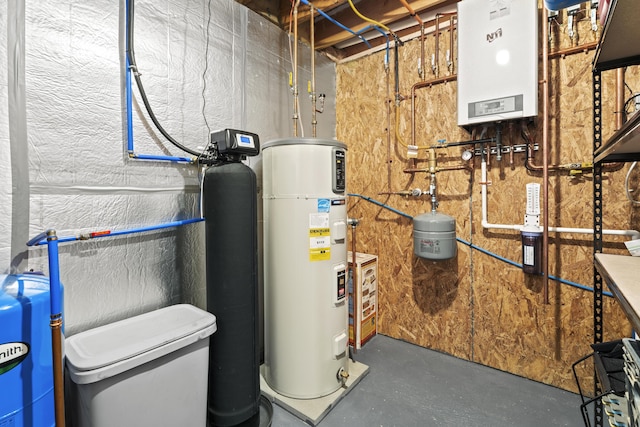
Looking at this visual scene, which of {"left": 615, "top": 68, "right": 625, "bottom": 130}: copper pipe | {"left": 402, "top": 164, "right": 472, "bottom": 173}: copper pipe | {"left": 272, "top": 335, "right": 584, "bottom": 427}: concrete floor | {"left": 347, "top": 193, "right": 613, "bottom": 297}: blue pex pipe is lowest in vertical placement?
{"left": 272, "top": 335, "right": 584, "bottom": 427}: concrete floor

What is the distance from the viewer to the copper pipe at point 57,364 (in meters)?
0.99

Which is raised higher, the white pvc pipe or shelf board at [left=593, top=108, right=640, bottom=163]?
shelf board at [left=593, top=108, right=640, bottom=163]

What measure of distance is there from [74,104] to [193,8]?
929 mm

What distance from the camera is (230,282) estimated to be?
1.50 metres

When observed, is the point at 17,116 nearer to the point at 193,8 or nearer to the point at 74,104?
the point at 74,104

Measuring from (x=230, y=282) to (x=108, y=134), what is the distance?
0.92 m

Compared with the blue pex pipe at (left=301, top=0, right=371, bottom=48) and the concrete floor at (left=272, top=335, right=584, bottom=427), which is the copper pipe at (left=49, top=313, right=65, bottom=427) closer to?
the concrete floor at (left=272, top=335, right=584, bottom=427)

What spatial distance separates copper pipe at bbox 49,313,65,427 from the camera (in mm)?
985

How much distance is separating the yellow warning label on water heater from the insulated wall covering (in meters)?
0.68

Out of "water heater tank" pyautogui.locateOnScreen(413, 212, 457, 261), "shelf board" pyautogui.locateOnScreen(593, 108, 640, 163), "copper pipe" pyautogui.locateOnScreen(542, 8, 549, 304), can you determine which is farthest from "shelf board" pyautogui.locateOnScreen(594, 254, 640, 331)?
"water heater tank" pyautogui.locateOnScreen(413, 212, 457, 261)

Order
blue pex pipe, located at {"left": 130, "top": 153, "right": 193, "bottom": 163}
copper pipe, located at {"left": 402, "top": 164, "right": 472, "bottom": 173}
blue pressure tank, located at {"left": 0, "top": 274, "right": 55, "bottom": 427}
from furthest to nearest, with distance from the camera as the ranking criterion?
copper pipe, located at {"left": 402, "top": 164, "right": 472, "bottom": 173} < blue pex pipe, located at {"left": 130, "top": 153, "right": 193, "bottom": 163} < blue pressure tank, located at {"left": 0, "top": 274, "right": 55, "bottom": 427}

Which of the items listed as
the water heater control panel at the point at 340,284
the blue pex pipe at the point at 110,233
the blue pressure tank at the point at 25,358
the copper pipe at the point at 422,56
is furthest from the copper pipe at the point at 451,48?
the blue pressure tank at the point at 25,358

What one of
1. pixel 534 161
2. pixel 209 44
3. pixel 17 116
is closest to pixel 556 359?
pixel 534 161

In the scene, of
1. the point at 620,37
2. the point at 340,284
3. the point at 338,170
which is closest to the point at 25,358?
the point at 340,284
